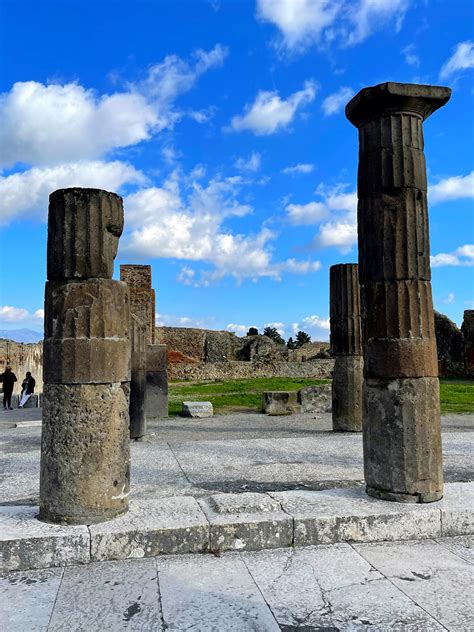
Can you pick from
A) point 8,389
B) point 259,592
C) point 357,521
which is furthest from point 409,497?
point 8,389

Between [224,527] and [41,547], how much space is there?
1256 mm

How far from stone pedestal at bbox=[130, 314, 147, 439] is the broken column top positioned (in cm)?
571

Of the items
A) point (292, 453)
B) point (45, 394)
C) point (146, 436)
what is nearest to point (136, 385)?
point (146, 436)

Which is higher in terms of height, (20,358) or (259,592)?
(20,358)

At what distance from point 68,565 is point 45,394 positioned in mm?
1318

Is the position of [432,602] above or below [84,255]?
below

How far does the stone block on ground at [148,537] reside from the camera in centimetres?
391

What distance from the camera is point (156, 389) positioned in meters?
13.9

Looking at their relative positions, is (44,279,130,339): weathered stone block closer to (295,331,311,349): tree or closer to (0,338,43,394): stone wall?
(0,338,43,394): stone wall

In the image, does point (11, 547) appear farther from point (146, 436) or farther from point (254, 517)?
point (146, 436)

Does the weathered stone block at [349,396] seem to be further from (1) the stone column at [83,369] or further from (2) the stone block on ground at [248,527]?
(1) the stone column at [83,369]

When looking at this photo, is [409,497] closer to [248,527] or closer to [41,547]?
[248,527]

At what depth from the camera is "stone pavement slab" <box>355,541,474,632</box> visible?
10.0ft

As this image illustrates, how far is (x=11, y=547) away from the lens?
376 cm
